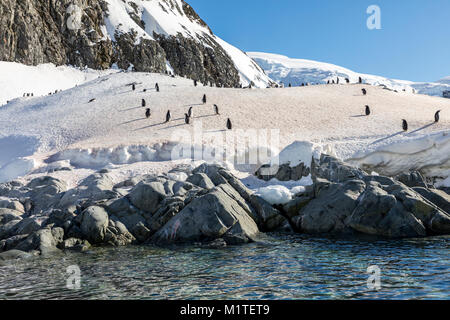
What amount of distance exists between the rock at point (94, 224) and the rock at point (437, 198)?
1342cm

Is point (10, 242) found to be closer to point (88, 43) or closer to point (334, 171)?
point (334, 171)

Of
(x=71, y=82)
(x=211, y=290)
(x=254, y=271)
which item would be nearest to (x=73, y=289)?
(x=211, y=290)

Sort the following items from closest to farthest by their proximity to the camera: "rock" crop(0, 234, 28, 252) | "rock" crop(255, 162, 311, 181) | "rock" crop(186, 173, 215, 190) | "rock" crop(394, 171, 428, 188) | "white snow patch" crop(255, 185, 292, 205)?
"rock" crop(0, 234, 28, 252) → "white snow patch" crop(255, 185, 292, 205) → "rock" crop(394, 171, 428, 188) → "rock" crop(186, 173, 215, 190) → "rock" crop(255, 162, 311, 181)

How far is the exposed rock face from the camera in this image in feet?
299

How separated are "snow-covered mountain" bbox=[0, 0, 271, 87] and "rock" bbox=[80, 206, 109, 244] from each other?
62.7m

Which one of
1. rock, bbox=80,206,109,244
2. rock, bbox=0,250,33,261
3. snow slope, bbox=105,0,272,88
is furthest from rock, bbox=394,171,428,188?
snow slope, bbox=105,0,272,88

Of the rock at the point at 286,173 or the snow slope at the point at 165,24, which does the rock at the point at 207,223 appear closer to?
the rock at the point at 286,173

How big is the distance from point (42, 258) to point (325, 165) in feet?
47.8

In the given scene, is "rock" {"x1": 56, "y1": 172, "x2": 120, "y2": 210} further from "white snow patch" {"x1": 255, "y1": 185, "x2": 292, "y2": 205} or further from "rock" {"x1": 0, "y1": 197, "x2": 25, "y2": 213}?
"white snow patch" {"x1": 255, "y1": 185, "x2": 292, "y2": 205}

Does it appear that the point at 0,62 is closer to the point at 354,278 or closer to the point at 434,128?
the point at 434,128

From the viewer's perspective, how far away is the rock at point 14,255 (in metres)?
14.9

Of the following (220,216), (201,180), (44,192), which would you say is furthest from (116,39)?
(220,216)

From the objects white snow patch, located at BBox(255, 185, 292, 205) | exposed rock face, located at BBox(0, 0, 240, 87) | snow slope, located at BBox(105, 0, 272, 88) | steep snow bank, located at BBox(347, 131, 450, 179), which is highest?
snow slope, located at BBox(105, 0, 272, 88)

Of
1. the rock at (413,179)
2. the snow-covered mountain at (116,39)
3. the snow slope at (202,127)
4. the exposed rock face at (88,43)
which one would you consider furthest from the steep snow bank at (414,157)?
the exposed rock face at (88,43)
